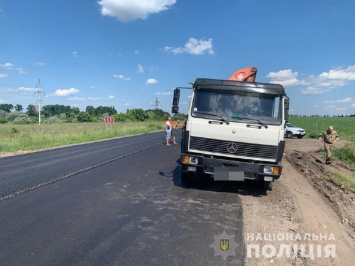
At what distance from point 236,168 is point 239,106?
4.76ft

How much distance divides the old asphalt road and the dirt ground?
0.32 meters

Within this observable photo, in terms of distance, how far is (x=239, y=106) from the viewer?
7242 mm

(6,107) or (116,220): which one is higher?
(6,107)

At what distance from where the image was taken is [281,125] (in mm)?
6965

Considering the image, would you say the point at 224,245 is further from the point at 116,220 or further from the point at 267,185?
the point at 267,185

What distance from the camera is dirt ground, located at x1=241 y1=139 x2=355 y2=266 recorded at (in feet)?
13.7

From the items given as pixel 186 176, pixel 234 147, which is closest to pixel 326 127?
pixel 186 176

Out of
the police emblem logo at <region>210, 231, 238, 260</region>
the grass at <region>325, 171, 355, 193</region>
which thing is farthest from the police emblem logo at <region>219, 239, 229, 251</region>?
the grass at <region>325, 171, 355, 193</region>

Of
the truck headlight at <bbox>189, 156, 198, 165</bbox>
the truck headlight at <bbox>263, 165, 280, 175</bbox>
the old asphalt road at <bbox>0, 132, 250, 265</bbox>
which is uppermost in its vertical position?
the truck headlight at <bbox>189, 156, 198, 165</bbox>

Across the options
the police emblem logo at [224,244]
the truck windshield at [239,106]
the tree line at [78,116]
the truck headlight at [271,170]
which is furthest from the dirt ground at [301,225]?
the tree line at [78,116]

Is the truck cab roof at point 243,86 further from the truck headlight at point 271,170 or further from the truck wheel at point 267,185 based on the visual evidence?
the truck wheel at point 267,185

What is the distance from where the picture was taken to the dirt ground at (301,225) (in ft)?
13.7

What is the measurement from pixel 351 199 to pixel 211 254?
486 cm

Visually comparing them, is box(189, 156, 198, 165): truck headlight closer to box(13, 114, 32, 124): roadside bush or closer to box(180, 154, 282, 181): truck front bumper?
box(180, 154, 282, 181): truck front bumper
